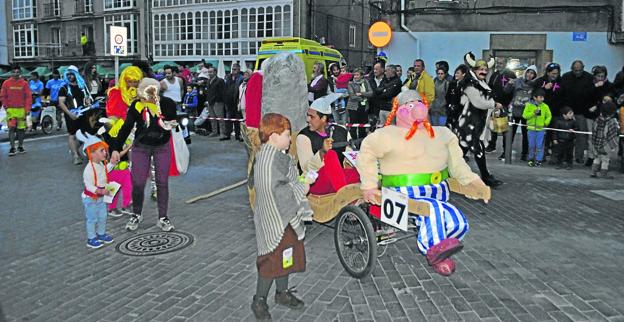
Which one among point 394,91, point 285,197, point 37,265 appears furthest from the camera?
point 394,91

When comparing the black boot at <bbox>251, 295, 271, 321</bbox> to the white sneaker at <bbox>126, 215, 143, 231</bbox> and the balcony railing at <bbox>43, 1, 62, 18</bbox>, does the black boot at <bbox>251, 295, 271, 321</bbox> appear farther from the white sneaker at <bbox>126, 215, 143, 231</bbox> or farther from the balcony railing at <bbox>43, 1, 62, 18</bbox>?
the balcony railing at <bbox>43, 1, 62, 18</bbox>

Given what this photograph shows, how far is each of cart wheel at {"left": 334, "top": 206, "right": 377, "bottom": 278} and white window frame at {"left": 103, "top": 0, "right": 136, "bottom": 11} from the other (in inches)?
1425

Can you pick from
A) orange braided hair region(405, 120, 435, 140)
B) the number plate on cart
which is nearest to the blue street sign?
orange braided hair region(405, 120, 435, 140)

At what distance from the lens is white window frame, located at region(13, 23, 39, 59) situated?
4528 centimetres

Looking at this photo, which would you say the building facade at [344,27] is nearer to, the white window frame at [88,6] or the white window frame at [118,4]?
the white window frame at [118,4]

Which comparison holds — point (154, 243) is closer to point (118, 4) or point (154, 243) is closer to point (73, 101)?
point (73, 101)

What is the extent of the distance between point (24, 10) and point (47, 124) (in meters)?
36.4

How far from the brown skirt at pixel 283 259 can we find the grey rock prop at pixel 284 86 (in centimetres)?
268

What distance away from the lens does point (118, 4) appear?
3853 centimetres

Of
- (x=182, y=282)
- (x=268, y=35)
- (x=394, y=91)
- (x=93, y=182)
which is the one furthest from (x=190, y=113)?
(x=268, y=35)

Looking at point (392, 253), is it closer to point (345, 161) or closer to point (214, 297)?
point (345, 161)

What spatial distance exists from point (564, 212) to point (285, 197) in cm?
502

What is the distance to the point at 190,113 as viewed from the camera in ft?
54.4

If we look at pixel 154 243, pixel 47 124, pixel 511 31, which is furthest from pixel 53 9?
pixel 154 243
